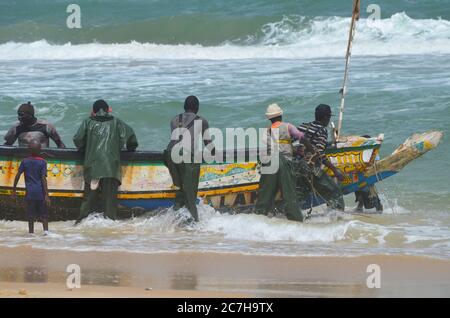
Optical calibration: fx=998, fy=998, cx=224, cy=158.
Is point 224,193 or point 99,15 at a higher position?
point 99,15

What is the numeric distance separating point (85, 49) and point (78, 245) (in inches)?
697

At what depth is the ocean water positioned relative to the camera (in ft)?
33.5

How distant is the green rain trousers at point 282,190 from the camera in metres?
10.4

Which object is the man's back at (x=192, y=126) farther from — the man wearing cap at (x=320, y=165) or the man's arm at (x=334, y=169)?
the man's arm at (x=334, y=169)

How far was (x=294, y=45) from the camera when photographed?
84.1ft

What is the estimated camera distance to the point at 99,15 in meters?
30.8

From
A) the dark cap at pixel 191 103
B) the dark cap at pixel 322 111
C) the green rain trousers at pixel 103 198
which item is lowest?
the green rain trousers at pixel 103 198

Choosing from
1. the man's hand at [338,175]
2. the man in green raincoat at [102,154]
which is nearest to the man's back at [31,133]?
the man in green raincoat at [102,154]

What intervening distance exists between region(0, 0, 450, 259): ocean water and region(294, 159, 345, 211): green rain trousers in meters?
0.23

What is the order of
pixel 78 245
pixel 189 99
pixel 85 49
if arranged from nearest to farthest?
pixel 78 245 < pixel 189 99 < pixel 85 49

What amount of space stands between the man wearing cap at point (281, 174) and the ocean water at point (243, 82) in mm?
214
